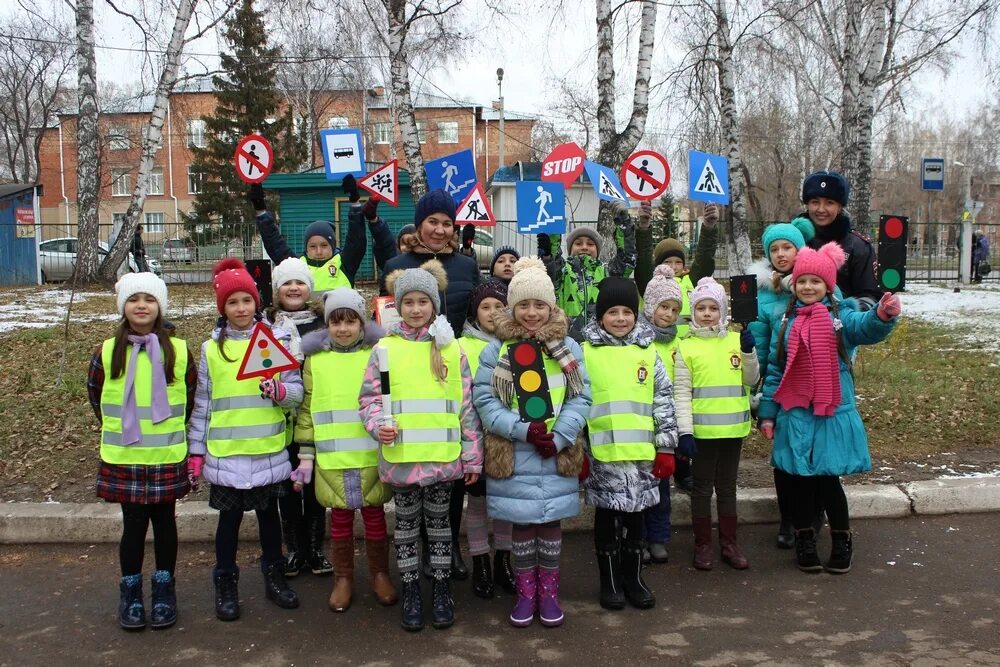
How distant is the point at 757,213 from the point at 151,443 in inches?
1466

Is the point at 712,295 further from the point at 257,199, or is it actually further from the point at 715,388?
the point at 257,199

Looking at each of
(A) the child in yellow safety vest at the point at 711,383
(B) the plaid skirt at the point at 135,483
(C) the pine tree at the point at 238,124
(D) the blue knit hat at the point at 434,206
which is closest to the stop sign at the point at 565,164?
(D) the blue knit hat at the point at 434,206

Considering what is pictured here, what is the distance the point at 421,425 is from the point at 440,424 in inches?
3.6

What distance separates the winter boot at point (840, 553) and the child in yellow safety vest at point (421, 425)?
2.12 m

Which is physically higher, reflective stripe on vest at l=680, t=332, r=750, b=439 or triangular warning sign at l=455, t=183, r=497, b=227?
triangular warning sign at l=455, t=183, r=497, b=227

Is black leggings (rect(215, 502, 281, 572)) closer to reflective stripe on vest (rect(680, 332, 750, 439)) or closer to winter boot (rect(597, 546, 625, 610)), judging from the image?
winter boot (rect(597, 546, 625, 610))

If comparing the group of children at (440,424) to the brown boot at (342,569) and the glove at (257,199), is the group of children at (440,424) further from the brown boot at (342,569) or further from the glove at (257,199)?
the glove at (257,199)

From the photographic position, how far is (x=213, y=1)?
16.1 metres

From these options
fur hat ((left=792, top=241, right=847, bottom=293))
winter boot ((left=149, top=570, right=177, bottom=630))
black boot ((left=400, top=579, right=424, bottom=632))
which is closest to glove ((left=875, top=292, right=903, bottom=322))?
fur hat ((left=792, top=241, right=847, bottom=293))

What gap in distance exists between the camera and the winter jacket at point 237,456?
4047 millimetres

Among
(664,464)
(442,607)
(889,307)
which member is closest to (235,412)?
(442,607)

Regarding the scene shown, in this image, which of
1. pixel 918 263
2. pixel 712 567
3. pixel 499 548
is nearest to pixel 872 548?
pixel 712 567

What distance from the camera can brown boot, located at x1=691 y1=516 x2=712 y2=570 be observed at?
462 cm

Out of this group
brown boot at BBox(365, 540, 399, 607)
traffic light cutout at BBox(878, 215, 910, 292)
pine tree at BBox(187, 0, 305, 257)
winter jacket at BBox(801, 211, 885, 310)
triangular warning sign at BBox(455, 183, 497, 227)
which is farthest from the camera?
pine tree at BBox(187, 0, 305, 257)
